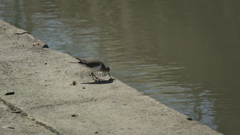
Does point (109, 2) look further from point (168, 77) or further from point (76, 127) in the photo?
point (76, 127)

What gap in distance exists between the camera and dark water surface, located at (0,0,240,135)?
19.7 feet

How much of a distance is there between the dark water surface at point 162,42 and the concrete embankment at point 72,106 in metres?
1.17

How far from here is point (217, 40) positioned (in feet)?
30.5

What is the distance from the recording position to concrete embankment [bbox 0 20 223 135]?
150 inches

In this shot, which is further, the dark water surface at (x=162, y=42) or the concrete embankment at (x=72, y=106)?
the dark water surface at (x=162, y=42)

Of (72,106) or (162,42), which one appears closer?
(72,106)

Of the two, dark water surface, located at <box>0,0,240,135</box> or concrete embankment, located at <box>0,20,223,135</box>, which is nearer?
concrete embankment, located at <box>0,20,223,135</box>

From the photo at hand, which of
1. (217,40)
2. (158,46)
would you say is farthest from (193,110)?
(217,40)

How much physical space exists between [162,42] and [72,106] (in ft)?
17.4

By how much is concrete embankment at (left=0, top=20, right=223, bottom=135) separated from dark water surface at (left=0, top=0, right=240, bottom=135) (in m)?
1.17

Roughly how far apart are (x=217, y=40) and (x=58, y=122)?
21.2 feet

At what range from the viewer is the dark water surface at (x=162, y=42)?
6012mm

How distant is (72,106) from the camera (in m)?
4.40

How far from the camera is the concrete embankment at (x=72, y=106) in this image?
3.81 m
